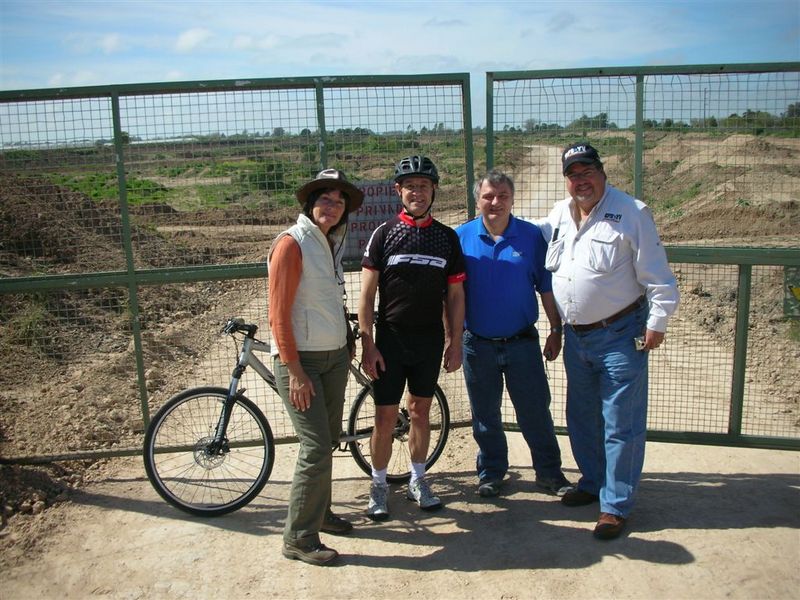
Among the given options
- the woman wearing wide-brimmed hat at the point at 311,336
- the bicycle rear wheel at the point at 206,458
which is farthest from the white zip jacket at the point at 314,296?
the bicycle rear wheel at the point at 206,458

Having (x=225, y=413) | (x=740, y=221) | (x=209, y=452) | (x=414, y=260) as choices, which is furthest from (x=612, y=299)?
(x=740, y=221)

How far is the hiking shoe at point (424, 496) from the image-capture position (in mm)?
4934

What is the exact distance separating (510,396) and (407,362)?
0.96 metres

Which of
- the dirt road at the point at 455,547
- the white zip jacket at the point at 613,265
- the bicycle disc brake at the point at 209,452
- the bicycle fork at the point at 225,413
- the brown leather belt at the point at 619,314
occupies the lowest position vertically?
the dirt road at the point at 455,547

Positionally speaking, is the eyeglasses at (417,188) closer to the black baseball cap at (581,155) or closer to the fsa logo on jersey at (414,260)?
the fsa logo on jersey at (414,260)

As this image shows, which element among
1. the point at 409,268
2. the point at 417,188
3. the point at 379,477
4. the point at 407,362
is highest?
the point at 417,188

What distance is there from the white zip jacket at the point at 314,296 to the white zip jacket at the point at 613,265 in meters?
1.51

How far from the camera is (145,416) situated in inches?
219

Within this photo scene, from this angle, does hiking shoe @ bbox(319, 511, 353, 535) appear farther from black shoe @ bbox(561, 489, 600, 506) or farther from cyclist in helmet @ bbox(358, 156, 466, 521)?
black shoe @ bbox(561, 489, 600, 506)

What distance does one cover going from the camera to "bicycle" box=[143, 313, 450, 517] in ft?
15.8

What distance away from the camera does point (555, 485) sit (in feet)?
16.8

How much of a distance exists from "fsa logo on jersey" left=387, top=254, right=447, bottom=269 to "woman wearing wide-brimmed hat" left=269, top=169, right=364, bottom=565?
14.9 inches

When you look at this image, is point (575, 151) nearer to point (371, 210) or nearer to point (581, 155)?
point (581, 155)

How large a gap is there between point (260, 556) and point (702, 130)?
4499mm
